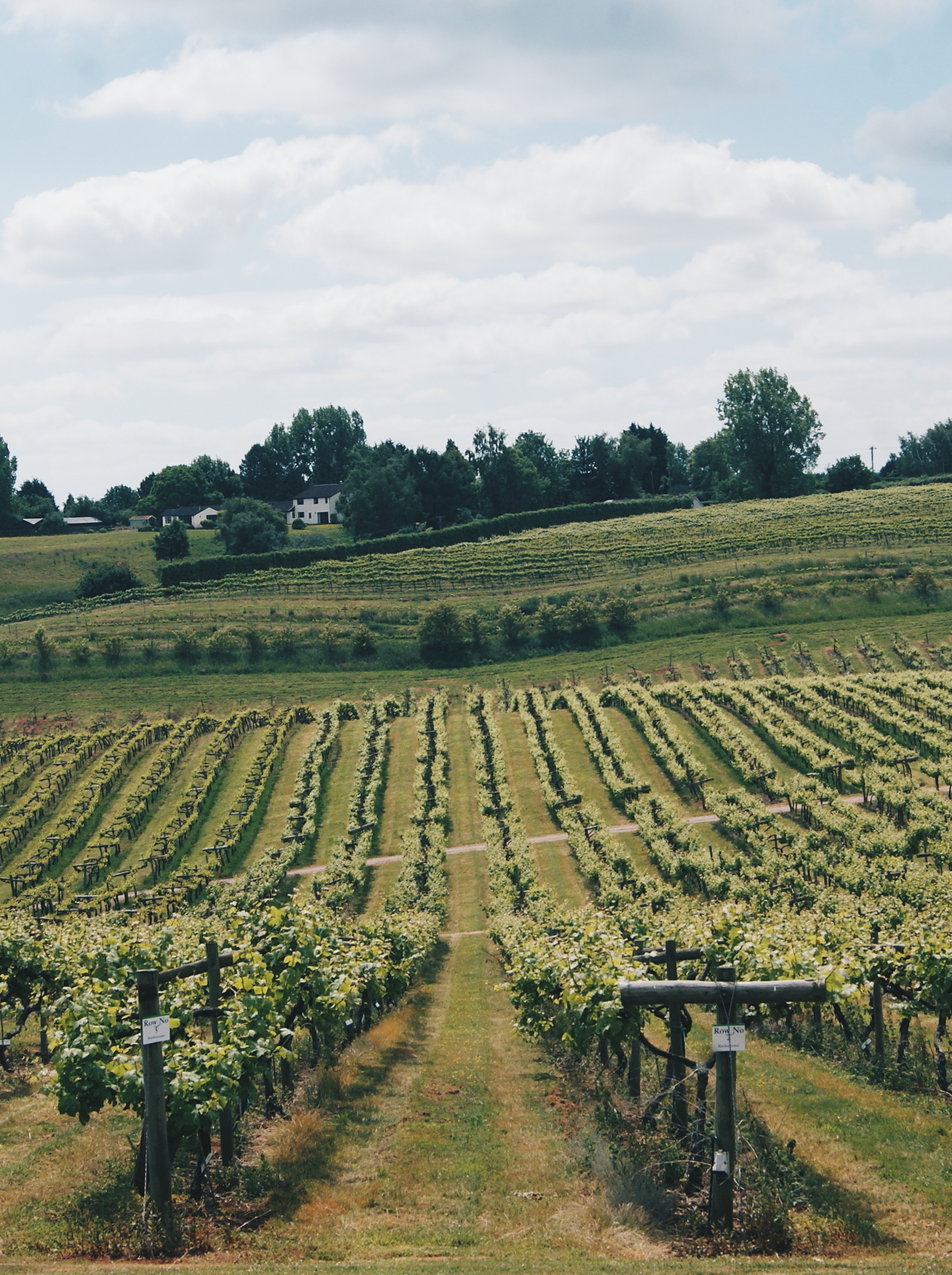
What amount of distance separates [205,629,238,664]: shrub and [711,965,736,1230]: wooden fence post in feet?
201

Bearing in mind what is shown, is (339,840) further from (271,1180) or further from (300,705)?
(271,1180)

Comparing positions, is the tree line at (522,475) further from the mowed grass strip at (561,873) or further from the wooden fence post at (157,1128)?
the wooden fence post at (157,1128)

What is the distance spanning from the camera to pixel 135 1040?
11.4 meters

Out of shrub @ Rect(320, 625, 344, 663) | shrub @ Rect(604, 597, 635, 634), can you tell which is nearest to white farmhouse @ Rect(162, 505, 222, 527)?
shrub @ Rect(320, 625, 344, 663)

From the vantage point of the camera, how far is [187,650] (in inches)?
2719

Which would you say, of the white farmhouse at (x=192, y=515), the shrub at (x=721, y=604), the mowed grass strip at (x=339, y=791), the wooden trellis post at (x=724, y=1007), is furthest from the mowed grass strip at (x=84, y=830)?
the white farmhouse at (x=192, y=515)

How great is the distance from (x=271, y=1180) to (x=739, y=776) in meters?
34.3

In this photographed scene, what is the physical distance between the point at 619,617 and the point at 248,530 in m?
52.2

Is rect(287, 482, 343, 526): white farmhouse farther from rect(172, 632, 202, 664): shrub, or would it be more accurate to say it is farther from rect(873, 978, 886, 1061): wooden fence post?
rect(873, 978, 886, 1061): wooden fence post

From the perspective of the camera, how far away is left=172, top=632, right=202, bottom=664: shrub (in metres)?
68.9

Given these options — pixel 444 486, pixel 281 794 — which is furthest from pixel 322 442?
pixel 281 794

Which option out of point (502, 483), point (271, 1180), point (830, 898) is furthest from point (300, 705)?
point (502, 483)

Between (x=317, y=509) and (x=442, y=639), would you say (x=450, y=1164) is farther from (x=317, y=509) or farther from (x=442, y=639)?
(x=317, y=509)

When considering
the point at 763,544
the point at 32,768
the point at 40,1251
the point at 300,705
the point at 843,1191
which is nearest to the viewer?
the point at 40,1251
